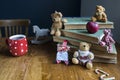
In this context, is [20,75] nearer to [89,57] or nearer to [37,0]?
[89,57]

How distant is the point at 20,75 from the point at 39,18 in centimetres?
125

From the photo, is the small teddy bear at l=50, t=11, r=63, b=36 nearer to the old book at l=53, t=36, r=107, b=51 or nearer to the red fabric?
the old book at l=53, t=36, r=107, b=51

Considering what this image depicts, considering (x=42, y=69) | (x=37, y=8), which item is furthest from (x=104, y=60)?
(x=37, y=8)

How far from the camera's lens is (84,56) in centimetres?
104

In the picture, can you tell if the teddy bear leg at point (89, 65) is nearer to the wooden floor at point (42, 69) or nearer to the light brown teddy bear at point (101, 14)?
the wooden floor at point (42, 69)

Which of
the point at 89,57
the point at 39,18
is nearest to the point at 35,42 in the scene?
the point at 89,57

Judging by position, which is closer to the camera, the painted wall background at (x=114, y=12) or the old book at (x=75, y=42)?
the old book at (x=75, y=42)

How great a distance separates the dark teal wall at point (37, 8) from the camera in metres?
2.08

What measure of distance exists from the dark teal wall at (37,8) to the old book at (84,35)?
98 cm

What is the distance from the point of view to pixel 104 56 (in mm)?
1060

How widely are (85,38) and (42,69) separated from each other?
0.97ft

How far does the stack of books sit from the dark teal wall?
897mm

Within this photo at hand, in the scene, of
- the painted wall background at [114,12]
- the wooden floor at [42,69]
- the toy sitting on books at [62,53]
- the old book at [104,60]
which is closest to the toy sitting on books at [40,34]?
the wooden floor at [42,69]

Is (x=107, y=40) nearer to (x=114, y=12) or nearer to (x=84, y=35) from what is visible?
(x=84, y=35)
